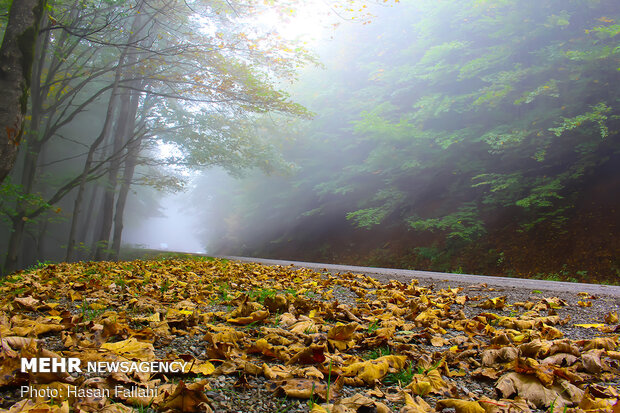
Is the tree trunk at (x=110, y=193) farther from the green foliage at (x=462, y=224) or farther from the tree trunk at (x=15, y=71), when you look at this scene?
the green foliage at (x=462, y=224)

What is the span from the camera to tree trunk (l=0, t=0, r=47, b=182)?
11.1ft

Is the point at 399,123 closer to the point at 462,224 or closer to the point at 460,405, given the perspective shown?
the point at 462,224

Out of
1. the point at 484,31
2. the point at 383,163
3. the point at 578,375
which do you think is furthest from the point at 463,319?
the point at 484,31

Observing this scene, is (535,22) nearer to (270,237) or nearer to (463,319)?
(463,319)

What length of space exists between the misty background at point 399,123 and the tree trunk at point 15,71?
1.11m

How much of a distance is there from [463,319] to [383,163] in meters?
9.53

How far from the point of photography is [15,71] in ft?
11.3

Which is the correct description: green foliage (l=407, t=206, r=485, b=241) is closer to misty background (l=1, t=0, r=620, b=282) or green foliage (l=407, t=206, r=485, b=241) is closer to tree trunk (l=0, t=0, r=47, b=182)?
misty background (l=1, t=0, r=620, b=282)

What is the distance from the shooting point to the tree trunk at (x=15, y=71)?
11.1 ft

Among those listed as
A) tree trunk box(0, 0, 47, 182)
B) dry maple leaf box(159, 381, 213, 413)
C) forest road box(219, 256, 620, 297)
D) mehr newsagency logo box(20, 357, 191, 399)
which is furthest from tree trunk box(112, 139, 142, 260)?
dry maple leaf box(159, 381, 213, 413)

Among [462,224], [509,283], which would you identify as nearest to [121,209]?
[462,224]

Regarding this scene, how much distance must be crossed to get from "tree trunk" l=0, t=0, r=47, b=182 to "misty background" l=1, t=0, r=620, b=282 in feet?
3.63

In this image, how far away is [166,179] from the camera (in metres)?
13.0

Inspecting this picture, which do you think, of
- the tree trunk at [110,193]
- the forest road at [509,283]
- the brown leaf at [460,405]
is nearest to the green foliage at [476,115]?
the forest road at [509,283]
